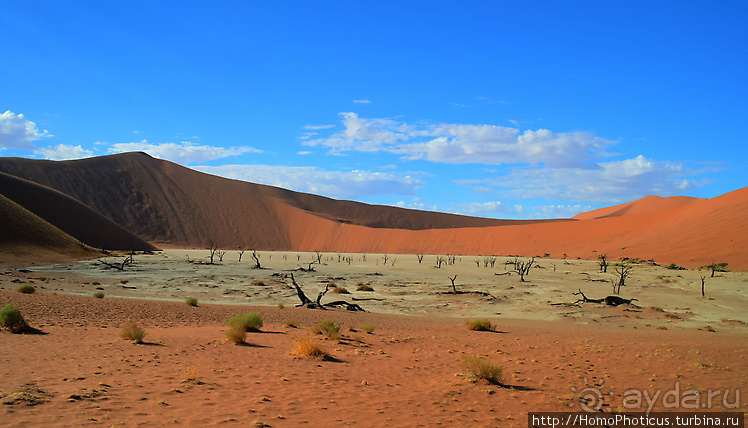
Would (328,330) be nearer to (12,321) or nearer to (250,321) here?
(250,321)

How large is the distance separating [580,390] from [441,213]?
13007 cm

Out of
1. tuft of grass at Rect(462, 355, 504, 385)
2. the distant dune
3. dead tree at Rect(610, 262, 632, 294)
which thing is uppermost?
the distant dune

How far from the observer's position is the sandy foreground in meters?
6.13

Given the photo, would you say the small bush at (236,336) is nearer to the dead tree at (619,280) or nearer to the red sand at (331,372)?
the red sand at (331,372)

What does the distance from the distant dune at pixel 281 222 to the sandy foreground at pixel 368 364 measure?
4067 centimetres

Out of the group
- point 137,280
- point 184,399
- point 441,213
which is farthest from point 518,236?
point 184,399

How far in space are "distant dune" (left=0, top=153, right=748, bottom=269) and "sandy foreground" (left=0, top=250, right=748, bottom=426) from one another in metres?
40.7

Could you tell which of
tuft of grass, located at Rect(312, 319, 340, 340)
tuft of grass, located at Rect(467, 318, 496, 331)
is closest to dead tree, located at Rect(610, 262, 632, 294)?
tuft of grass, located at Rect(467, 318, 496, 331)

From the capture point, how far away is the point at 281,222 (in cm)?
10350

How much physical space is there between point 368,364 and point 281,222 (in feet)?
315

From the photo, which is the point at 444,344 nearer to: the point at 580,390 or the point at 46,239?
the point at 580,390

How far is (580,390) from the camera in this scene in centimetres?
751

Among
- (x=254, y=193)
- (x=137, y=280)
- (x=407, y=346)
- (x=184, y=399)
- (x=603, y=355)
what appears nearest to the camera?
(x=184, y=399)

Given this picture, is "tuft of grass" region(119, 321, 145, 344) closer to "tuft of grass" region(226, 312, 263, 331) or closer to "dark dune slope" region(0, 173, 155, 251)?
"tuft of grass" region(226, 312, 263, 331)
